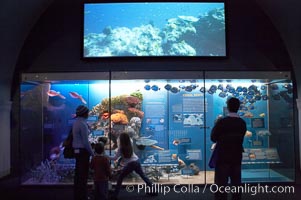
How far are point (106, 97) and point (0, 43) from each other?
2402 millimetres

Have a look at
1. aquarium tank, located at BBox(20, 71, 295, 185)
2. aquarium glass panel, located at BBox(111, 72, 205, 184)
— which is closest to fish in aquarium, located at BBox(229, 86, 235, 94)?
aquarium tank, located at BBox(20, 71, 295, 185)

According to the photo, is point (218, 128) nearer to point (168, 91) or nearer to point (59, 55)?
point (168, 91)

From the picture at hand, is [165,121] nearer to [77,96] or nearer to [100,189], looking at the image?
[77,96]

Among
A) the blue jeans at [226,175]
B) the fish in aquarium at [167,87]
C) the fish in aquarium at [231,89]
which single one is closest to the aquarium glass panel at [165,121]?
the fish in aquarium at [167,87]

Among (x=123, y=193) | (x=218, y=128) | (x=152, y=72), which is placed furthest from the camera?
(x=152, y=72)

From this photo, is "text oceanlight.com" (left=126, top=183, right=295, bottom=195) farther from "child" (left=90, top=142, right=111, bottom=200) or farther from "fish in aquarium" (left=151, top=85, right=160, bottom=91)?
"fish in aquarium" (left=151, top=85, right=160, bottom=91)

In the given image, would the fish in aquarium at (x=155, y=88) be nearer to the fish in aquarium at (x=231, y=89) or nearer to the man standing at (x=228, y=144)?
the fish in aquarium at (x=231, y=89)

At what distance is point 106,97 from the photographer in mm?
6309

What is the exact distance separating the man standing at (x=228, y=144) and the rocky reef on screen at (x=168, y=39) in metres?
3.24

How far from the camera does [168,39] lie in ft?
22.9

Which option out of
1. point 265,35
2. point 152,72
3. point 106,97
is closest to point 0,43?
point 106,97

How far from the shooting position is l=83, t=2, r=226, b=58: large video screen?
6.97m

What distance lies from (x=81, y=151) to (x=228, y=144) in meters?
2.01

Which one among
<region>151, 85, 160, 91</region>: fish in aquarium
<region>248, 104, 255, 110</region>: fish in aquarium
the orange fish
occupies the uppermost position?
<region>151, 85, 160, 91</region>: fish in aquarium
